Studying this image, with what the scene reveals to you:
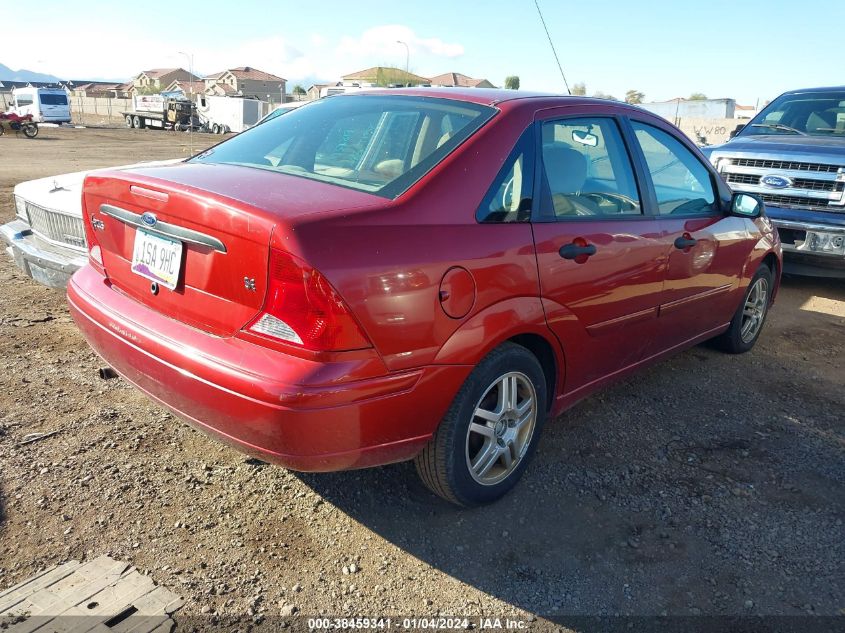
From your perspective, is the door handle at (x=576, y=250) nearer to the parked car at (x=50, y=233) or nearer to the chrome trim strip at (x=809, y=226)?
the parked car at (x=50, y=233)

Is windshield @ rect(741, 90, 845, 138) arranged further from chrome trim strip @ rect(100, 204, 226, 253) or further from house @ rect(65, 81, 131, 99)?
house @ rect(65, 81, 131, 99)

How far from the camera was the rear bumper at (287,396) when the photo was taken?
7.02 ft

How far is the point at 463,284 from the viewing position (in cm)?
242

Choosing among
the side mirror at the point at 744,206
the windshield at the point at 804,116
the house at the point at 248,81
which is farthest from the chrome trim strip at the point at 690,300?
the house at the point at 248,81

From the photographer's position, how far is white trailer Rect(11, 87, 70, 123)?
4178 cm

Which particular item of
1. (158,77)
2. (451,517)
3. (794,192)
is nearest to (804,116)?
(794,192)

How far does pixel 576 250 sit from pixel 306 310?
133 cm

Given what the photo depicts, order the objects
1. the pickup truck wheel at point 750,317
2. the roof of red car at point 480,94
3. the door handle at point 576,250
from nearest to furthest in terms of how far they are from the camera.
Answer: the door handle at point 576,250
the roof of red car at point 480,94
the pickup truck wheel at point 750,317

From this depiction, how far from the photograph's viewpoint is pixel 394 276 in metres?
2.21

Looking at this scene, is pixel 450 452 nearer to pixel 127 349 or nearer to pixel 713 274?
Result: pixel 127 349

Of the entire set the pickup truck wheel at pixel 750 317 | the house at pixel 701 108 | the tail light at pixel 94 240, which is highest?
the house at pixel 701 108

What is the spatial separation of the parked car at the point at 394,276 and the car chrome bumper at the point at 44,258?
1159 mm

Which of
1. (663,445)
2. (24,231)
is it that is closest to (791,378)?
(663,445)

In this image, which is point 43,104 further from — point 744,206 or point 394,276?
point 394,276
